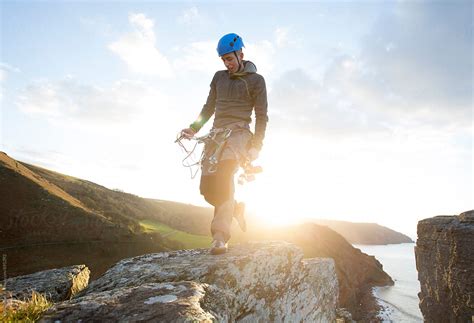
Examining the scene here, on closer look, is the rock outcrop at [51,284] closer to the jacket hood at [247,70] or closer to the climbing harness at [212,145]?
the climbing harness at [212,145]

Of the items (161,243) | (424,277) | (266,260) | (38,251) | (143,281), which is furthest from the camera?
(161,243)

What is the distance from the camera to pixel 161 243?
52.5 metres

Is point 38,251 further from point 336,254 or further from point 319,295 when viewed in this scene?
point 336,254

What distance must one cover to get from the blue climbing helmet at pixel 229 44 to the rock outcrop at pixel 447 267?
1127 inches

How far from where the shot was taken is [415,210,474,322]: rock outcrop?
26.2 metres

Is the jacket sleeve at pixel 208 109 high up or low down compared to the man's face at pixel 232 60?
down

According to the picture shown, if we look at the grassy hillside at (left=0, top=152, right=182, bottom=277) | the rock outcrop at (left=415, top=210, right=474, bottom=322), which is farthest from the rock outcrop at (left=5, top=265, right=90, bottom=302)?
the grassy hillside at (left=0, top=152, right=182, bottom=277)

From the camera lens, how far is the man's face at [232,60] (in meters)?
6.32

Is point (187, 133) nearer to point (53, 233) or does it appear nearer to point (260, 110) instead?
point (260, 110)

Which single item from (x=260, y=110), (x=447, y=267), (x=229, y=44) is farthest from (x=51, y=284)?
(x=447, y=267)

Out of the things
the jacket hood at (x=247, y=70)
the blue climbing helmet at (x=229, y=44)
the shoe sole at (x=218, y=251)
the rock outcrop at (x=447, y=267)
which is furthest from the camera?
the rock outcrop at (x=447, y=267)

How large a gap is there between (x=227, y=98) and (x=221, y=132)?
2.62ft

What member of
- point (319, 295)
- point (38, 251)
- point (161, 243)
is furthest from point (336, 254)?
point (319, 295)

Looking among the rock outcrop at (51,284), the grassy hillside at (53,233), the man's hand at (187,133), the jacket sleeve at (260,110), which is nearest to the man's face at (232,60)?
the jacket sleeve at (260,110)
